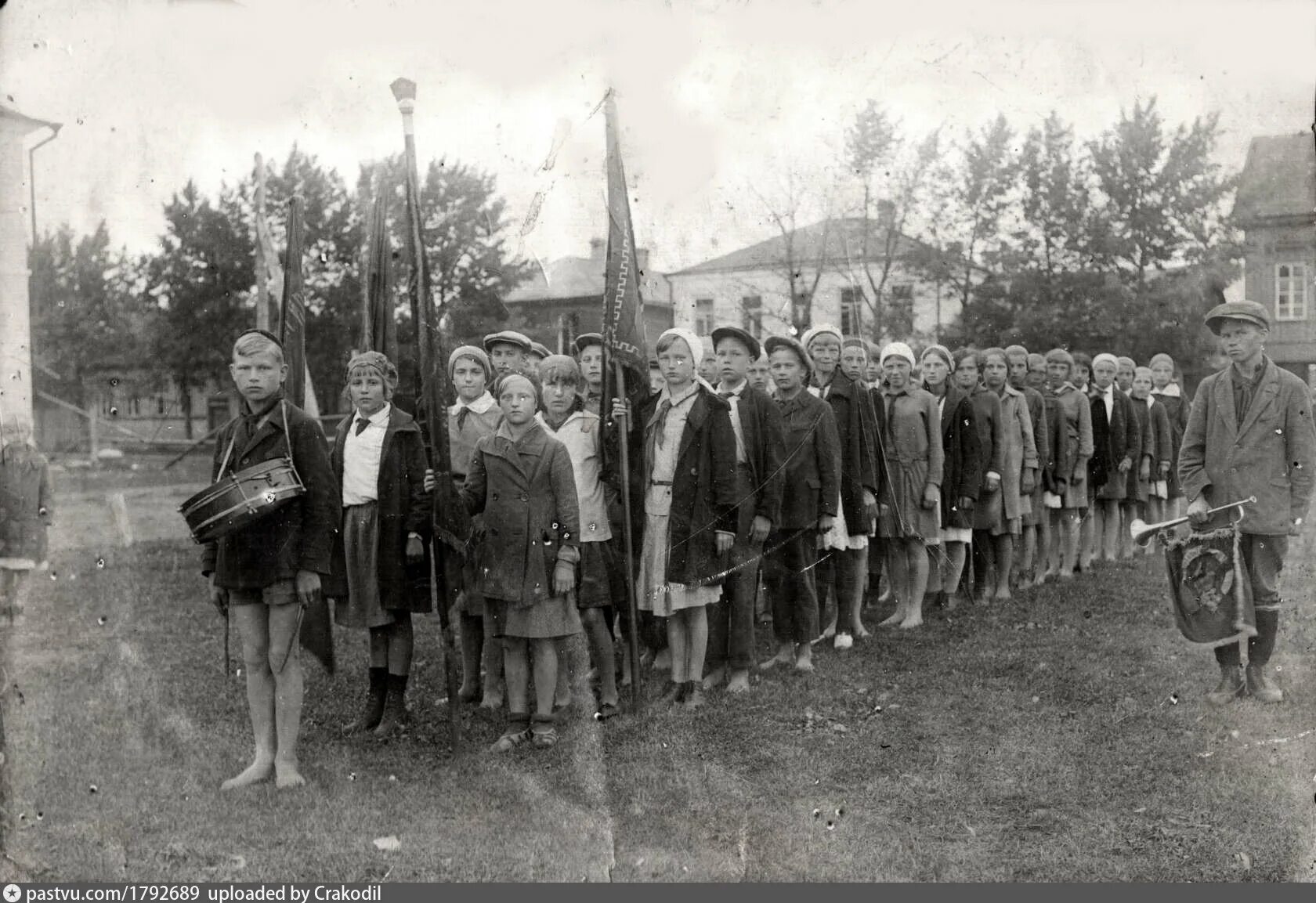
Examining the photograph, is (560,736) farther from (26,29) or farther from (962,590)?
(962,590)

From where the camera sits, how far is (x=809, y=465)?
595 centimetres

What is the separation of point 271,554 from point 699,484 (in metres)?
2.10

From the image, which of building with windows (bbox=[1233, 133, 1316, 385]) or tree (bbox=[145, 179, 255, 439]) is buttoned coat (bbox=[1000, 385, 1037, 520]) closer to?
building with windows (bbox=[1233, 133, 1316, 385])

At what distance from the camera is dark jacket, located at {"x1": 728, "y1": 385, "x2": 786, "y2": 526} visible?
562 cm

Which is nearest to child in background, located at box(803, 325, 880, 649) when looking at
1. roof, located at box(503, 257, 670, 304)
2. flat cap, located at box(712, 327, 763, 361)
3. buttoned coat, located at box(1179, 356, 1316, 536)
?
flat cap, located at box(712, 327, 763, 361)

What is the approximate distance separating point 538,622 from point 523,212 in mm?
2120

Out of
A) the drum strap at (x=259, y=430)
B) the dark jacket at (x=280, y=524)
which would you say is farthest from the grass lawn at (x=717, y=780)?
the drum strap at (x=259, y=430)

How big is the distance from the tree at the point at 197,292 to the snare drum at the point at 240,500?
529 centimetres

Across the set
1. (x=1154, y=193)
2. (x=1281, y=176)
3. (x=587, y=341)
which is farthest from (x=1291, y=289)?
(x=1154, y=193)

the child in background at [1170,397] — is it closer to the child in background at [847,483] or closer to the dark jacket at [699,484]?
the child in background at [847,483]

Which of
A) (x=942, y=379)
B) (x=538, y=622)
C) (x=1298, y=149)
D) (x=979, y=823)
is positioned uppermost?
(x=1298, y=149)

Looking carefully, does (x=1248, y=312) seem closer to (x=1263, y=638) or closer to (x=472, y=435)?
(x=1263, y=638)

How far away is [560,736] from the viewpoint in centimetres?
484

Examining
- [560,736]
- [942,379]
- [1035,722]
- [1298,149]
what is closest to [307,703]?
[560,736]
